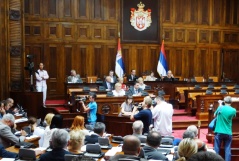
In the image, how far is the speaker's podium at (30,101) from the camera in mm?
11625

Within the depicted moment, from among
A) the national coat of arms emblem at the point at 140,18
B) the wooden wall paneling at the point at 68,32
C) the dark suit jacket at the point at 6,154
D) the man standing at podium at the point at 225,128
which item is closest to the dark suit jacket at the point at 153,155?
the dark suit jacket at the point at 6,154

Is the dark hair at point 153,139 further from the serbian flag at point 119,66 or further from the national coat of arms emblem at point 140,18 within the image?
the national coat of arms emblem at point 140,18

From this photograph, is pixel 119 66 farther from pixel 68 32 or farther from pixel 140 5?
pixel 140 5

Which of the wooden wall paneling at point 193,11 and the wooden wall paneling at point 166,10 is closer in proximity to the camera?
the wooden wall paneling at point 166,10

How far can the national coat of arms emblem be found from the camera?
54.3 feet

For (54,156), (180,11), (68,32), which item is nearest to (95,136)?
(54,156)

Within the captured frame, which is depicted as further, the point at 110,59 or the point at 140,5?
the point at 140,5

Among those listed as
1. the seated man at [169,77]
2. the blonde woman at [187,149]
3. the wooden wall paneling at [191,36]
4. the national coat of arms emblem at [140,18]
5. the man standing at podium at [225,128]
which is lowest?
the man standing at podium at [225,128]

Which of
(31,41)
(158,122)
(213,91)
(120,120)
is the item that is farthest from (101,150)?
(31,41)

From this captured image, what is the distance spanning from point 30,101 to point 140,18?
712cm

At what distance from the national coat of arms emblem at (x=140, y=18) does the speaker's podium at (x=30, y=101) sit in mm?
6544

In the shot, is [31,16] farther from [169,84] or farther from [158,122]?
[158,122]

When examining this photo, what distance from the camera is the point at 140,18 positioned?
1655cm

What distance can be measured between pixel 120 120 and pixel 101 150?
392 cm
